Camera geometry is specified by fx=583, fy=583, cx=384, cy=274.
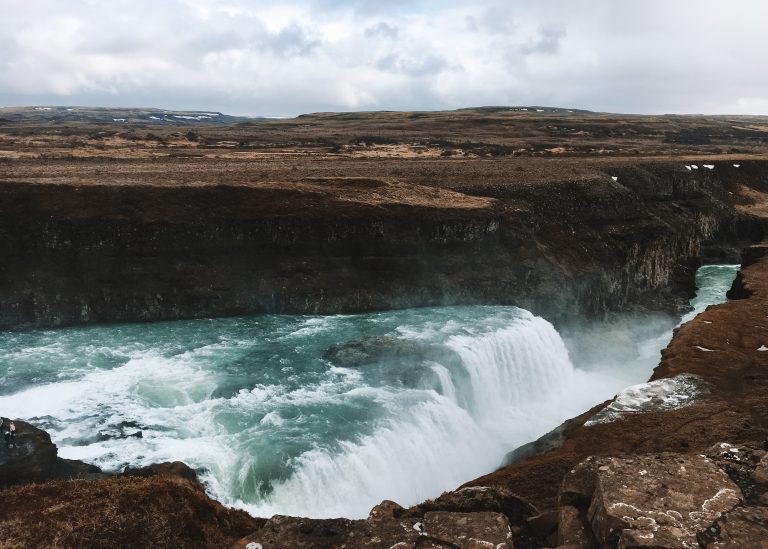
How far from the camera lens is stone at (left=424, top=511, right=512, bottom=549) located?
9.16 meters

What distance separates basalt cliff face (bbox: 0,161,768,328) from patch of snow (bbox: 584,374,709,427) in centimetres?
1660

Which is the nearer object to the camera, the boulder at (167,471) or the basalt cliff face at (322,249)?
the boulder at (167,471)

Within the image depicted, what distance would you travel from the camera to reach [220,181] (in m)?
36.6

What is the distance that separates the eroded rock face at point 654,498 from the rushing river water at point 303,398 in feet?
29.5

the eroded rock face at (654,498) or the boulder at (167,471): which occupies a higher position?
the eroded rock face at (654,498)

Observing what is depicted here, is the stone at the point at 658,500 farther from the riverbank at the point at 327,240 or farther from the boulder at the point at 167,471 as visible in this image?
the riverbank at the point at 327,240

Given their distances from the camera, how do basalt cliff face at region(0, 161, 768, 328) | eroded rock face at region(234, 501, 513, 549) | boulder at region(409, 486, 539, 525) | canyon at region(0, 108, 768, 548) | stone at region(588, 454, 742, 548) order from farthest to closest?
basalt cliff face at region(0, 161, 768, 328), boulder at region(409, 486, 539, 525), canyon at region(0, 108, 768, 548), eroded rock face at region(234, 501, 513, 549), stone at region(588, 454, 742, 548)

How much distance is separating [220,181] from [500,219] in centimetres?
1782

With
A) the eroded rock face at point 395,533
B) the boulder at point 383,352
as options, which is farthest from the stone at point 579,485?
the boulder at point 383,352

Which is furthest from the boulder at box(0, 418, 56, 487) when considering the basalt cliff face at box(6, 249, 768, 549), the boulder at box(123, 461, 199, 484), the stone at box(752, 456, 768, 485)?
the stone at box(752, 456, 768, 485)

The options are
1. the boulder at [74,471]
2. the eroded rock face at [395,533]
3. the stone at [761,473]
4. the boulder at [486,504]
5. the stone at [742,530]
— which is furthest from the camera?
the boulder at [74,471]

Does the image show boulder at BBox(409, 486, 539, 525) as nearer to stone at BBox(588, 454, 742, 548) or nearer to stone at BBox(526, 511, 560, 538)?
stone at BBox(526, 511, 560, 538)

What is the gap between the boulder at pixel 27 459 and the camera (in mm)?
14438

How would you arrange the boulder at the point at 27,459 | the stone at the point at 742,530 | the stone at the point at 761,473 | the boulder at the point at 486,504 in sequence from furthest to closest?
the boulder at the point at 27,459, the boulder at the point at 486,504, the stone at the point at 761,473, the stone at the point at 742,530
